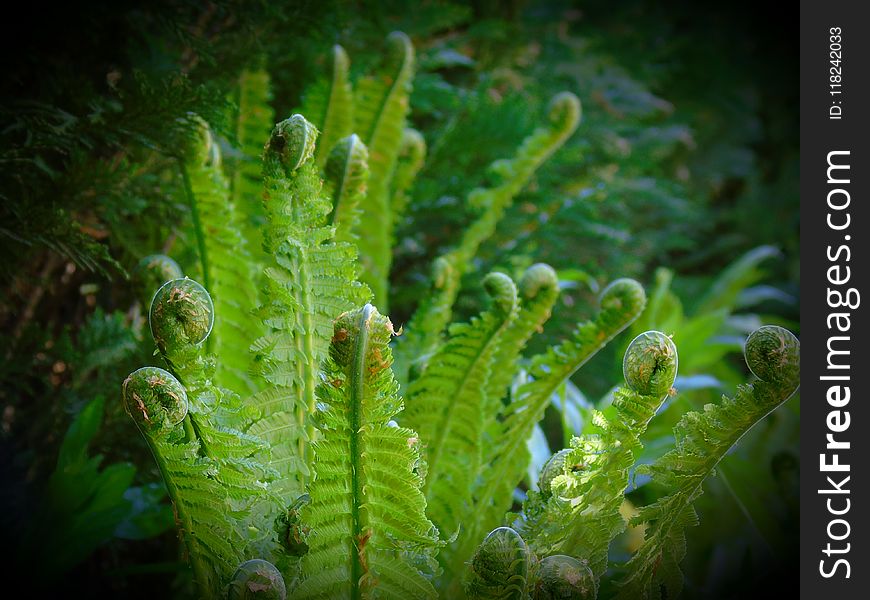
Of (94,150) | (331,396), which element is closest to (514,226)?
(94,150)

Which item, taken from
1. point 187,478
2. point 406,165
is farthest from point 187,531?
point 406,165

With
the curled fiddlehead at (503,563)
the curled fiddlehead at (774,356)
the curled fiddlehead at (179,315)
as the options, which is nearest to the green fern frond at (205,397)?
the curled fiddlehead at (179,315)

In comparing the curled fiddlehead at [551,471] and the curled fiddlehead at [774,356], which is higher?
the curled fiddlehead at [774,356]

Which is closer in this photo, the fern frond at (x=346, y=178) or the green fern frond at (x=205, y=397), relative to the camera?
the green fern frond at (x=205, y=397)

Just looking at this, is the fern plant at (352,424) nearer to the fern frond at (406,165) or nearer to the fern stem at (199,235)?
the fern stem at (199,235)

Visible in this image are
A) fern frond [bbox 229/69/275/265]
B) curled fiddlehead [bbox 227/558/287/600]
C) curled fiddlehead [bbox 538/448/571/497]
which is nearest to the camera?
curled fiddlehead [bbox 227/558/287/600]

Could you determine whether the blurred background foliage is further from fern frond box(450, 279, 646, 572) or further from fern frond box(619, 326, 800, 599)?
fern frond box(619, 326, 800, 599)

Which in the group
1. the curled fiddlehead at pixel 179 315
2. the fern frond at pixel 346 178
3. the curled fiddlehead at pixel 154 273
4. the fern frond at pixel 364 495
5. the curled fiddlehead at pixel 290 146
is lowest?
the fern frond at pixel 364 495

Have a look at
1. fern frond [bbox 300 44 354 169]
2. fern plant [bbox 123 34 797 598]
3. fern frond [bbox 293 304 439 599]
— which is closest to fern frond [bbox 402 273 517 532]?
fern plant [bbox 123 34 797 598]

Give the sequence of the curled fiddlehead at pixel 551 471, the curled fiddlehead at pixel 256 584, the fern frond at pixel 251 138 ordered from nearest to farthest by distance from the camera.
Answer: the curled fiddlehead at pixel 256 584 → the curled fiddlehead at pixel 551 471 → the fern frond at pixel 251 138
